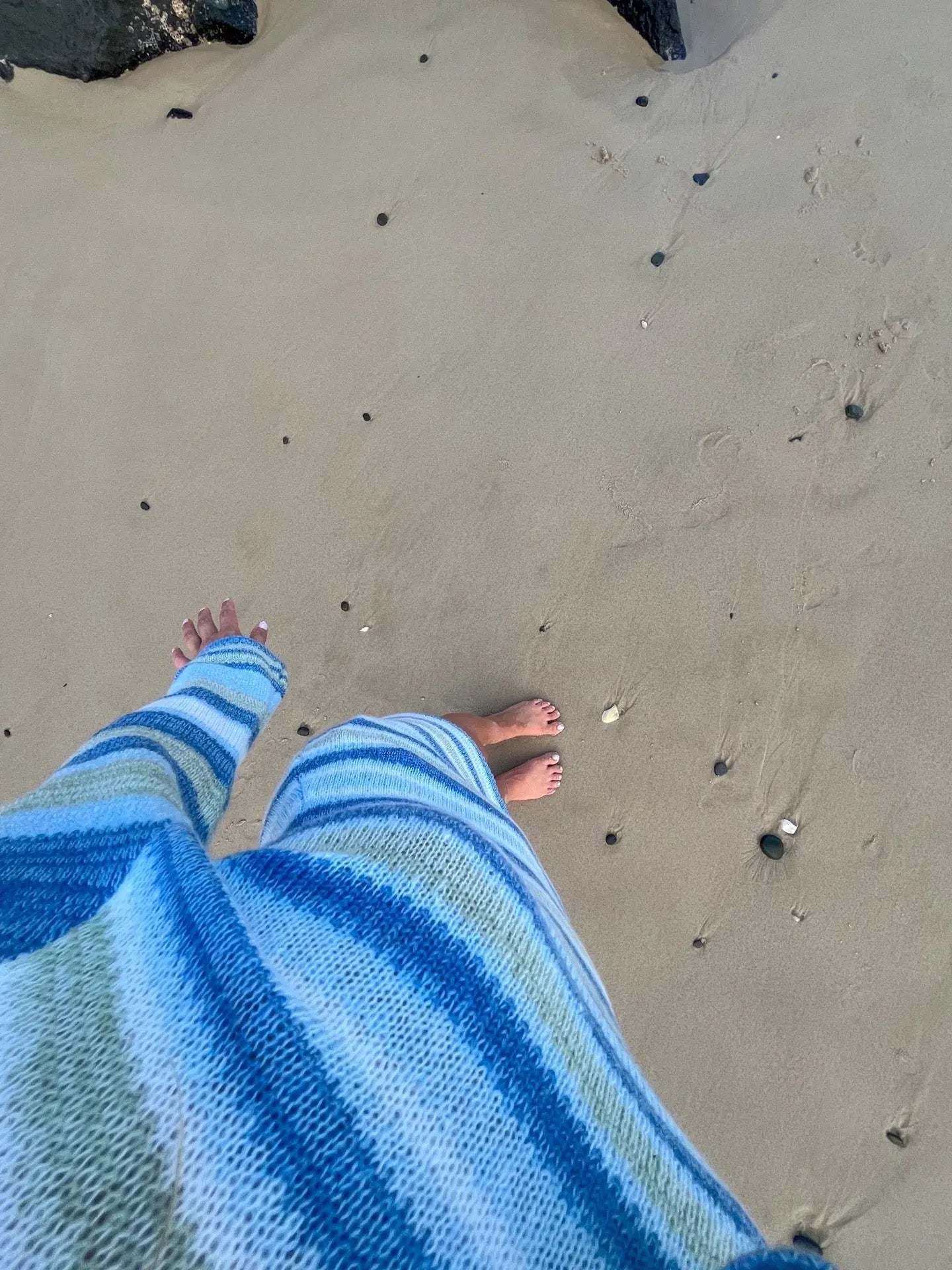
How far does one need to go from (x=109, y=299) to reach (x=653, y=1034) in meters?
3.58

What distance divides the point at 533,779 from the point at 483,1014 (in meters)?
1.72

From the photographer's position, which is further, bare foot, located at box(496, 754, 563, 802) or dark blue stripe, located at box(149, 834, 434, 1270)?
bare foot, located at box(496, 754, 563, 802)

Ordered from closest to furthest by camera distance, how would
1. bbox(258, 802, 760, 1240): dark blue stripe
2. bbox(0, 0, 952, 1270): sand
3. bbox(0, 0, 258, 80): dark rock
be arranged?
1. bbox(258, 802, 760, 1240): dark blue stripe
2. bbox(0, 0, 952, 1270): sand
3. bbox(0, 0, 258, 80): dark rock

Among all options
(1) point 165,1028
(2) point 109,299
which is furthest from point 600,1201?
(2) point 109,299

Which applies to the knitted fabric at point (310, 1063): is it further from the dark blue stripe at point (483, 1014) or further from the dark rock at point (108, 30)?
the dark rock at point (108, 30)

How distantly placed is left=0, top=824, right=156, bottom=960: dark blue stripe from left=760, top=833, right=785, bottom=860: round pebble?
2.14m

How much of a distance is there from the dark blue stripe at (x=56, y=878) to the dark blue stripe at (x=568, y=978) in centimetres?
17

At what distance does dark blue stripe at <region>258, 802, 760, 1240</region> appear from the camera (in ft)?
3.39

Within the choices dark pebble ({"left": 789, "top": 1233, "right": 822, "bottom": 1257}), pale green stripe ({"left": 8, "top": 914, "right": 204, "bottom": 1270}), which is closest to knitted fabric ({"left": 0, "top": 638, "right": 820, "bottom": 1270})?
pale green stripe ({"left": 8, "top": 914, "right": 204, "bottom": 1270})

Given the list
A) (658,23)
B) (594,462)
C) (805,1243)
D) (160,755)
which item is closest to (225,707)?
(160,755)

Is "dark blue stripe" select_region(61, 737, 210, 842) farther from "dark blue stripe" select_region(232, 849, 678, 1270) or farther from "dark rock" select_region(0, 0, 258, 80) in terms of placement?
"dark rock" select_region(0, 0, 258, 80)

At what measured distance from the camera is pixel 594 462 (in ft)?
9.38

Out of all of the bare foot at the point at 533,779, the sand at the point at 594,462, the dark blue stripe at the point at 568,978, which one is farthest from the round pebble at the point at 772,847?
the dark blue stripe at the point at 568,978

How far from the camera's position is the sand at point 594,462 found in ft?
8.45
